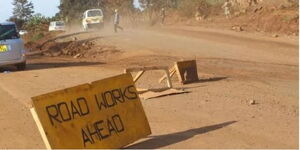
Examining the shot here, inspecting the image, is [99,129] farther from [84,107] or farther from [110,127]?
[84,107]

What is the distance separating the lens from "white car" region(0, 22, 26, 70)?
19578 mm

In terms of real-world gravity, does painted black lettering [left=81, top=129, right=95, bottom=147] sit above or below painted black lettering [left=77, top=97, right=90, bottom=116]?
below

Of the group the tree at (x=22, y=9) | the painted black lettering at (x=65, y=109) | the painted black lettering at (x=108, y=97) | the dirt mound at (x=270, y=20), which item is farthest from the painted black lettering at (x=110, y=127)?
the tree at (x=22, y=9)

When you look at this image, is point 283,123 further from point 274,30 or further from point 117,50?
point 274,30

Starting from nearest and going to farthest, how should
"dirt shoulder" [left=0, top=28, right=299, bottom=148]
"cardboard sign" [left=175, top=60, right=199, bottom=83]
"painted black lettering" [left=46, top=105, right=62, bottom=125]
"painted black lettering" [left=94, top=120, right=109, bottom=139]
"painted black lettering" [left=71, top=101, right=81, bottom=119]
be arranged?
"painted black lettering" [left=46, top=105, right=62, bottom=125], "painted black lettering" [left=71, top=101, right=81, bottom=119], "painted black lettering" [left=94, top=120, right=109, bottom=139], "dirt shoulder" [left=0, top=28, right=299, bottom=148], "cardboard sign" [left=175, top=60, right=199, bottom=83]

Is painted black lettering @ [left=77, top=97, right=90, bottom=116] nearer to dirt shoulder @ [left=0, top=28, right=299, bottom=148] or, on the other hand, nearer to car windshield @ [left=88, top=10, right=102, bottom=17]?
dirt shoulder @ [left=0, top=28, right=299, bottom=148]

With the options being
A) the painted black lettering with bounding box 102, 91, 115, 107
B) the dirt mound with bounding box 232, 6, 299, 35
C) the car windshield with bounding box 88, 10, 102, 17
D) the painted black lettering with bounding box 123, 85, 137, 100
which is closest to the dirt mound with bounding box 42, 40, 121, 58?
the dirt mound with bounding box 232, 6, 299, 35

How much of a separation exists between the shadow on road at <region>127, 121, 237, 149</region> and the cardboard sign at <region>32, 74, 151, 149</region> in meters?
0.13

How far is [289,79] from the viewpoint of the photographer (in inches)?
555

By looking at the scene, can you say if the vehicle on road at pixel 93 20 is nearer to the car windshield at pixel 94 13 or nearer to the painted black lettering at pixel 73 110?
the car windshield at pixel 94 13

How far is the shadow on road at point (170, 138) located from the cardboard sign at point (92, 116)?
13 centimetres

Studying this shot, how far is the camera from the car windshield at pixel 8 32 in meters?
19.7

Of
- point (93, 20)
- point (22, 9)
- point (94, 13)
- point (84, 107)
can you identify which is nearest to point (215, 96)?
point (84, 107)

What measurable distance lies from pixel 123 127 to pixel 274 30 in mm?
25029
